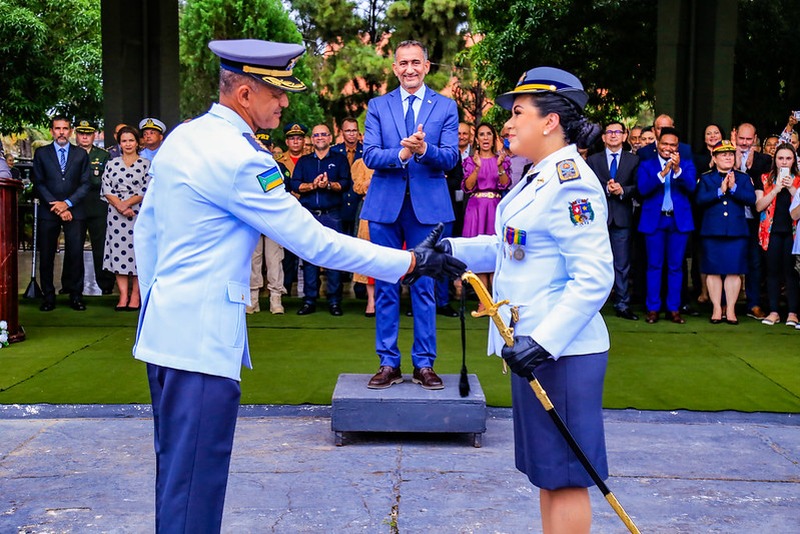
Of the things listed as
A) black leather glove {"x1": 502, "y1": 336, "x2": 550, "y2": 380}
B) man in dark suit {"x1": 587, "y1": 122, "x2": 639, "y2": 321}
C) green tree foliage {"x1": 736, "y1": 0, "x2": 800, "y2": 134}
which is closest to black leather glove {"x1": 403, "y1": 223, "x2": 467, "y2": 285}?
black leather glove {"x1": 502, "y1": 336, "x2": 550, "y2": 380}

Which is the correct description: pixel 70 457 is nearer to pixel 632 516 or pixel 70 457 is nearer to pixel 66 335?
pixel 632 516

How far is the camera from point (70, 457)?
4801mm

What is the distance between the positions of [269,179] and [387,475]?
2158 millimetres

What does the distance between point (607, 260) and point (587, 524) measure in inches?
32.8

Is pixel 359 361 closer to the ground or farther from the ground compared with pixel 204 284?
closer to the ground

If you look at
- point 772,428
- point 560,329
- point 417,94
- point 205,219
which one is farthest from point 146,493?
point 772,428

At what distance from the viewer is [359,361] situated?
7.25 meters

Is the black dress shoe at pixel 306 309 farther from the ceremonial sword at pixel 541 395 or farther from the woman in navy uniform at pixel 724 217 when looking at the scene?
the ceremonial sword at pixel 541 395

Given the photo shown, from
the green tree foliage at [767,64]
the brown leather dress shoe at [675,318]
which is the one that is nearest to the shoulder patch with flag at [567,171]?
the brown leather dress shoe at [675,318]

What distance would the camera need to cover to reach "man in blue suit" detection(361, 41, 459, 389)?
17.6ft

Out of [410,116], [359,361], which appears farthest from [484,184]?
[410,116]

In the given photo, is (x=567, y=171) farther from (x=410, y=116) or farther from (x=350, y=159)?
(x=350, y=159)

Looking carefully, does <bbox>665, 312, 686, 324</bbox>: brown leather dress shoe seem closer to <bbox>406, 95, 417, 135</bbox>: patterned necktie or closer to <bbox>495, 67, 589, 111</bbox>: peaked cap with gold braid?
<bbox>406, 95, 417, 135</bbox>: patterned necktie

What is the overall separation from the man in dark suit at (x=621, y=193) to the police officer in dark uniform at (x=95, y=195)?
17.5ft
